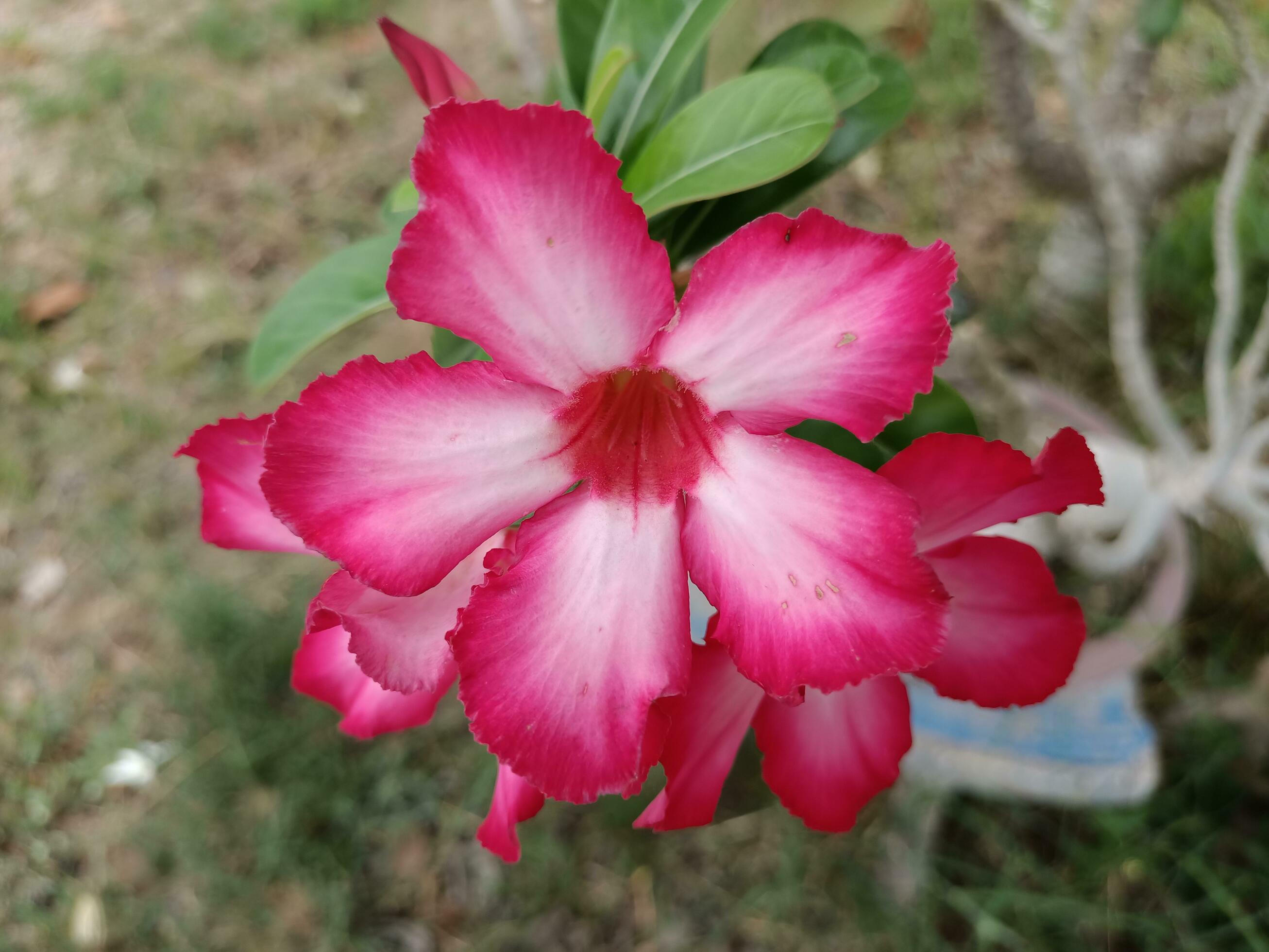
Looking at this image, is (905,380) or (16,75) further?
(16,75)

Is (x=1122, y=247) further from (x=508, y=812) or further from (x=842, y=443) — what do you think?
(x=508, y=812)

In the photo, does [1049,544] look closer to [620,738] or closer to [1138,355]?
[1138,355]

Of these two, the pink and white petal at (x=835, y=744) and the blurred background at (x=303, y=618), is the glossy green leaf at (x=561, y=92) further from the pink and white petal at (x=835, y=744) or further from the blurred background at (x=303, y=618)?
the pink and white petal at (x=835, y=744)

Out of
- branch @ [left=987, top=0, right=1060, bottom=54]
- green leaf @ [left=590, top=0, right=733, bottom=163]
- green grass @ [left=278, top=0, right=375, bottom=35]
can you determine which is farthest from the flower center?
green grass @ [left=278, top=0, right=375, bottom=35]

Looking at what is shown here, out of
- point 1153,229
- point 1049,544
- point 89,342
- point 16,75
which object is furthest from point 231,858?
point 16,75

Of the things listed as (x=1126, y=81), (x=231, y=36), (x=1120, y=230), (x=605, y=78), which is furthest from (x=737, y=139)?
(x=231, y=36)
